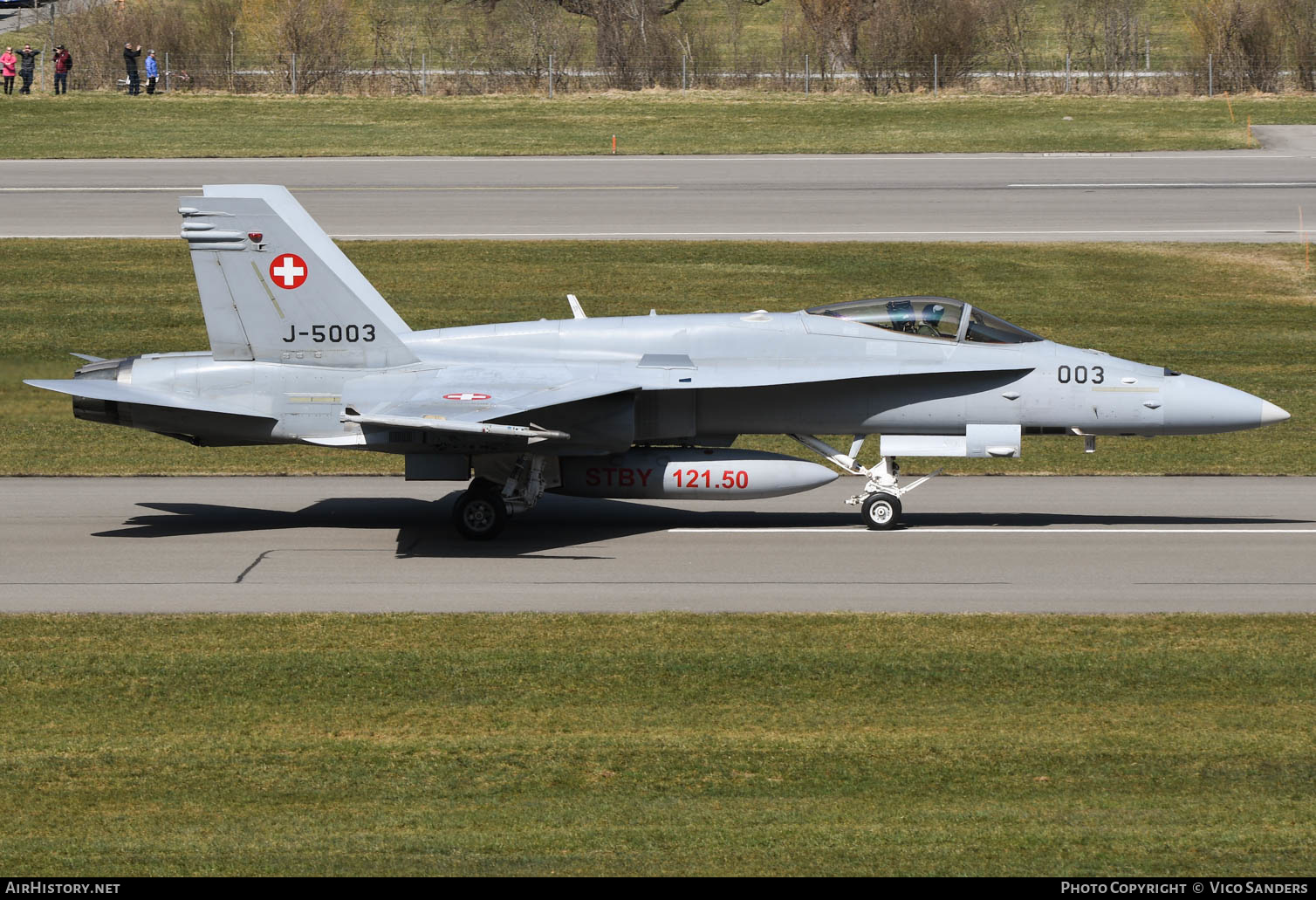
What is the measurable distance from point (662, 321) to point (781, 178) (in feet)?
75.5

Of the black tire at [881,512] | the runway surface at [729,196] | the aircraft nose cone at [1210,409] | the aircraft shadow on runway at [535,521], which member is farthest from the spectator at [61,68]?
the aircraft nose cone at [1210,409]

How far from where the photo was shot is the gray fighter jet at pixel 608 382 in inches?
667

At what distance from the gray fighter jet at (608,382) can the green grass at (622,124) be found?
26389mm

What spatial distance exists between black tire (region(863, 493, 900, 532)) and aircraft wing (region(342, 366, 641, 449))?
10.8ft

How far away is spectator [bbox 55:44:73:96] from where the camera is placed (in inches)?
2013

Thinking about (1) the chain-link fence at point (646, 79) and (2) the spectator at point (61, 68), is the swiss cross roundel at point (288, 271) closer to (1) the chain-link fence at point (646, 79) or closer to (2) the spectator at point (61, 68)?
(1) the chain-link fence at point (646, 79)


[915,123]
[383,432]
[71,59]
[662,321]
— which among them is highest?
[71,59]

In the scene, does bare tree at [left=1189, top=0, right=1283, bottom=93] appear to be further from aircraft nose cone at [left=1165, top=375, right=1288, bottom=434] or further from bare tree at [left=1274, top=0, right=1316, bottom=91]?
aircraft nose cone at [left=1165, top=375, right=1288, bottom=434]

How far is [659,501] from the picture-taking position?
19.9 m

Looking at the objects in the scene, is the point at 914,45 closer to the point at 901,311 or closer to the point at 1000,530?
the point at 901,311

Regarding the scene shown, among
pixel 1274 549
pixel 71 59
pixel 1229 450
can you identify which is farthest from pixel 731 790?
pixel 71 59

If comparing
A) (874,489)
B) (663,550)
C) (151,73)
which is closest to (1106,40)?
(151,73)

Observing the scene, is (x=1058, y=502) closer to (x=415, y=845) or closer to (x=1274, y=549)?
(x=1274, y=549)

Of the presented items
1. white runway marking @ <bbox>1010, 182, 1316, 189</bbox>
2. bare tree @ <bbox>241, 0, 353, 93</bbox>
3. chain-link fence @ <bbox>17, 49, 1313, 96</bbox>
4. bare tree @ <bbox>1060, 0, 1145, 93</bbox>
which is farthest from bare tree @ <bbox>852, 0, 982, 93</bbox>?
bare tree @ <bbox>241, 0, 353, 93</bbox>
